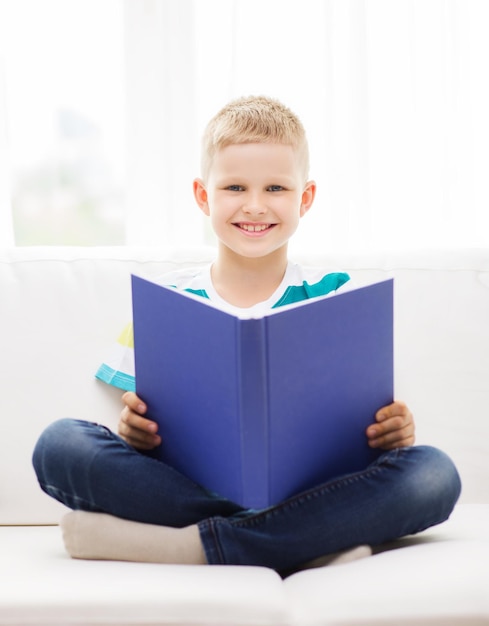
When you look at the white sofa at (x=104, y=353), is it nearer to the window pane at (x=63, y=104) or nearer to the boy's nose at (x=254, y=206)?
the boy's nose at (x=254, y=206)

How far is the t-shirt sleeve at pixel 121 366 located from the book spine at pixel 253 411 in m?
0.48

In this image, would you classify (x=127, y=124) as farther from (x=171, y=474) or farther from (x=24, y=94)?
(x=171, y=474)

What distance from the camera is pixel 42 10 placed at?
2219mm

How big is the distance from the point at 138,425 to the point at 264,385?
31 centimetres

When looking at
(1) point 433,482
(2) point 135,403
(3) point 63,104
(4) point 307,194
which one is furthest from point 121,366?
(3) point 63,104

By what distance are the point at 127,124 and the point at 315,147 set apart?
Answer: 19.4 inches

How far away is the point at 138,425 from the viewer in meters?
1.40

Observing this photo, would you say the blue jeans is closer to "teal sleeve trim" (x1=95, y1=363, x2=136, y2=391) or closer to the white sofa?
the white sofa

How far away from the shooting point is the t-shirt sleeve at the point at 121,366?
5.38 feet

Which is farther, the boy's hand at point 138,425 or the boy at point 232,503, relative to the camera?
the boy's hand at point 138,425

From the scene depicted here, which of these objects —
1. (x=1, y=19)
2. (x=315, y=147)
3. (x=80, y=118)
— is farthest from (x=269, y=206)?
(x=1, y=19)

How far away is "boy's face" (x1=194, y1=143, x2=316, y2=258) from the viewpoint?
158 centimetres

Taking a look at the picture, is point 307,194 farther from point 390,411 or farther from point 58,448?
point 58,448

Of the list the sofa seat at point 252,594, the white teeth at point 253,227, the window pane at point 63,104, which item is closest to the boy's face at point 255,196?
the white teeth at point 253,227
